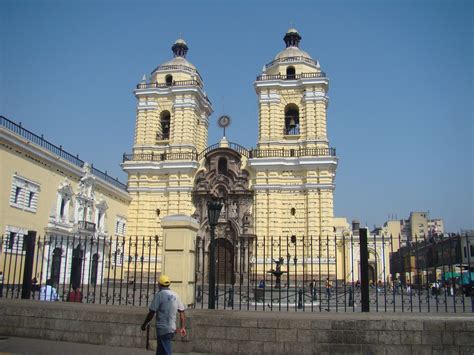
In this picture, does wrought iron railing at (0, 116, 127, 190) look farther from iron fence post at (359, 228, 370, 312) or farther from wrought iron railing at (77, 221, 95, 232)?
iron fence post at (359, 228, 370, 312)

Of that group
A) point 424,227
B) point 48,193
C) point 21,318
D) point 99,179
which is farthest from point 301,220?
point 424,227

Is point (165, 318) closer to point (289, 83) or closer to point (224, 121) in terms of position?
point (289, 83)

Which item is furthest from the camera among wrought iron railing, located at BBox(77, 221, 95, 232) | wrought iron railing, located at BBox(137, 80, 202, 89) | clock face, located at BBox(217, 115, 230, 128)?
wrought iron railing, located at BBox(137, 80, 202, 89)

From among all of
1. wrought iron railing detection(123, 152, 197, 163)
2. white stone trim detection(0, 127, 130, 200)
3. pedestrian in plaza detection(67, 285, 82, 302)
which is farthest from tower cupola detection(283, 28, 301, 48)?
pedestrian in plaza detection(67, 285, 82, 302)

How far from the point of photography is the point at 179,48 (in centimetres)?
3553

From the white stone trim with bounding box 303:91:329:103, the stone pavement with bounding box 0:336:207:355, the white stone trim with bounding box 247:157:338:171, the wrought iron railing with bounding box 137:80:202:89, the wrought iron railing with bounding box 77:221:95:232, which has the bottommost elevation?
the stone pavement with bounding box 0:336:207:355

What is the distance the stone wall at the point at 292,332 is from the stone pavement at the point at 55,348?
0.20 m

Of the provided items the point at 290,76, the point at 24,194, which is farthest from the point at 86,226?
the point at 290,76

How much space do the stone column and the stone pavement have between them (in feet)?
4.84

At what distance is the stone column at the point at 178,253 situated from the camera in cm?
893

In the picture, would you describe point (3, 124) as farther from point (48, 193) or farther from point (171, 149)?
point (171, 149)

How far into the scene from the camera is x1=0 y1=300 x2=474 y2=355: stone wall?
288 inches

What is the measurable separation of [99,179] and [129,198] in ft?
13.3

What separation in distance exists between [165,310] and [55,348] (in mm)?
3072
